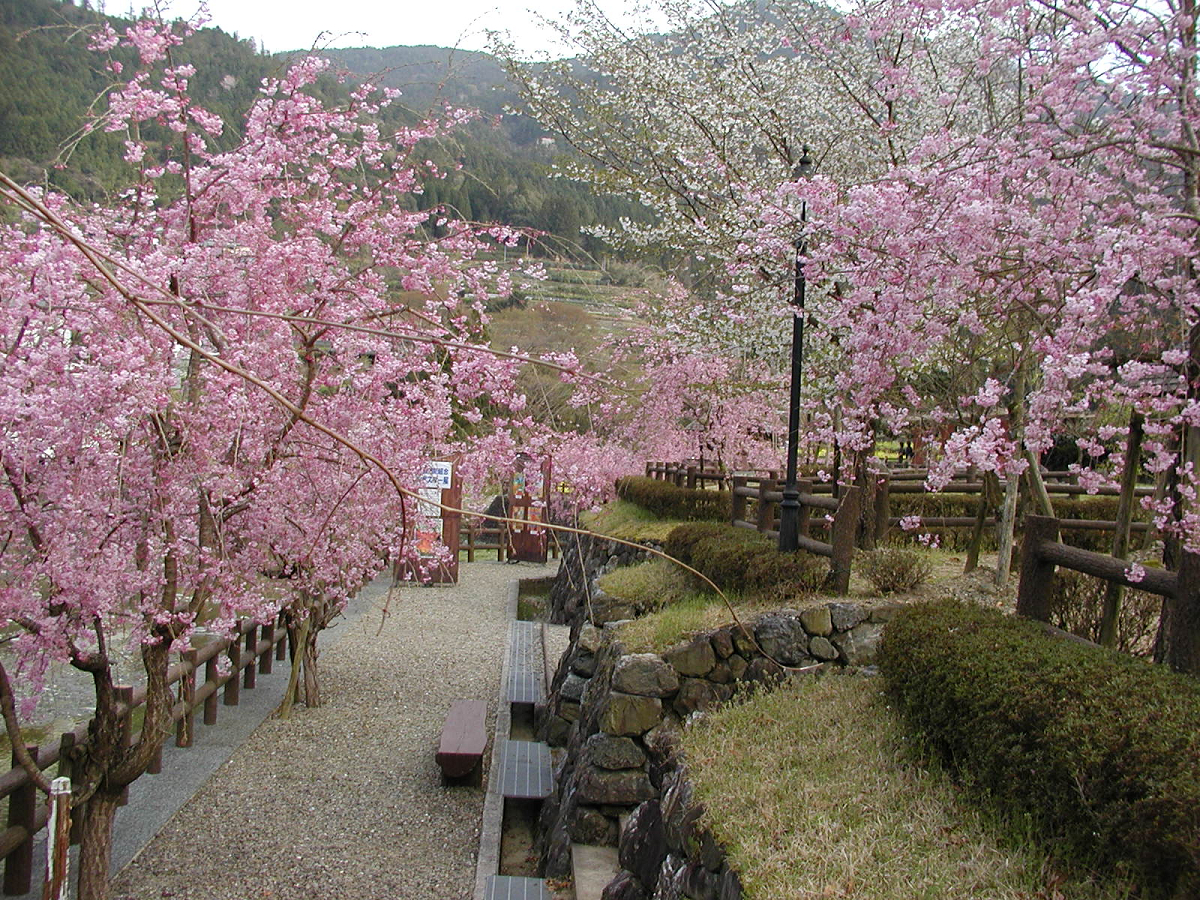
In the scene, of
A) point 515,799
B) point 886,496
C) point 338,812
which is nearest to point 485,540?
point 886,496

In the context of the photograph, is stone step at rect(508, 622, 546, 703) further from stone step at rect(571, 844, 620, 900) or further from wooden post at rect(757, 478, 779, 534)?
stone step at rect(571, 844, 620, 900)

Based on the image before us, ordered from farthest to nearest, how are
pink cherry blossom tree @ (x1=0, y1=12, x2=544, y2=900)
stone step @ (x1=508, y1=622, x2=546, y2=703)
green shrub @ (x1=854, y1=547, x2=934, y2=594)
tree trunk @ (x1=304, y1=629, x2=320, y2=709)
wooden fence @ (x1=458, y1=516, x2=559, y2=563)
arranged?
1. wooden fence @ (x1=458, y1=516, x2=559, y2=563)
2. stone step @ (x1=508, y1=622, x2=546, y2=703)
3. tree trunk @ (x1=304, y1=629, x2=320, y2=709)
4. green shrub @ (x1=854, y1=547, x2=934, y2=594)
5. pink cherry blossom tree @ (x1=0, y1=12, x2=544, y2=900)

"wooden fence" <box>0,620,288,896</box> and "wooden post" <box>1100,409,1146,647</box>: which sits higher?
"wooden post" <box>1100,409,1146,647</box>

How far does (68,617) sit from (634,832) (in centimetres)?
315

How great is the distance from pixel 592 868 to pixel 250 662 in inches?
246

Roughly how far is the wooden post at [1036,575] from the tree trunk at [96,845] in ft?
16.5

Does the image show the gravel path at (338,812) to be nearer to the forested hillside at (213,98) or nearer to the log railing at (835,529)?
the forested hillside at (213,98)

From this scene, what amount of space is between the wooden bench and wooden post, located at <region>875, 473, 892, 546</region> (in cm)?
419

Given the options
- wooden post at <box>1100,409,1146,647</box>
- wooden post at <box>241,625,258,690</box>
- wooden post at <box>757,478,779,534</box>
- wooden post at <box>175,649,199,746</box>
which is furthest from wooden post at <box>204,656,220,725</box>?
wooden post at <box>1100,409,1146,647</box>

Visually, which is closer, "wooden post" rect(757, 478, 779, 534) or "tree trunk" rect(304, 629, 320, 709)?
"wooden post" rect(757, 478, 779, 534)

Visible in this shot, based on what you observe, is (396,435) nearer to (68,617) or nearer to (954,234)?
(68,617)

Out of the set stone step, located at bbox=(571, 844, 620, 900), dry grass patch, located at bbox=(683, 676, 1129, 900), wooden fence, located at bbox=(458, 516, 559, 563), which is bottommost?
wooden fence, located at bbox=(458, 516, 559, 563)

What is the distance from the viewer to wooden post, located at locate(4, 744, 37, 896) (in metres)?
4.76

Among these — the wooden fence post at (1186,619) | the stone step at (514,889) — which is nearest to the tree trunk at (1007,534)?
the wooden fence post at (1186,619)
